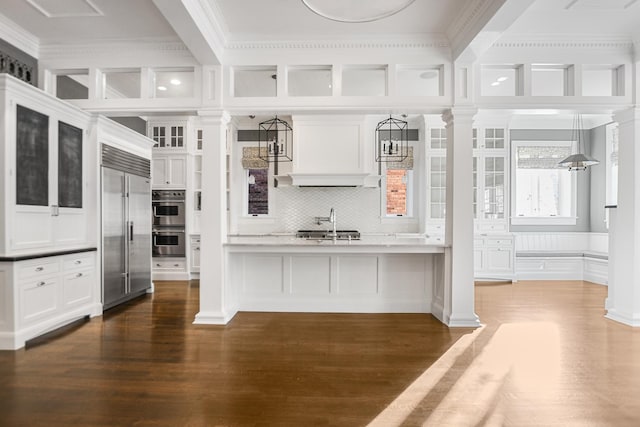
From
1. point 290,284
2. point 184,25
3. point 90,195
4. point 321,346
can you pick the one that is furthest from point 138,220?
point 321,346

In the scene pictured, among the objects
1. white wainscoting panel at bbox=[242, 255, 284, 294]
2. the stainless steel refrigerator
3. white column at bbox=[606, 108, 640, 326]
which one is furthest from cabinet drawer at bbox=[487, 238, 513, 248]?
the stainless steel refrigerator

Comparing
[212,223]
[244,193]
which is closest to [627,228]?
[212,223]

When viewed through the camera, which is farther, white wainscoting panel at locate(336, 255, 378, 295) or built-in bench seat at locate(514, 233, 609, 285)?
built-in bench seat at locate(514, 233, 609, 285)

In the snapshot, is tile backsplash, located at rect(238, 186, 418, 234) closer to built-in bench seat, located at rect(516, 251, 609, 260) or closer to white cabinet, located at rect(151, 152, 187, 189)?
white cabinet, located at rect(151, 152, 187, 189)

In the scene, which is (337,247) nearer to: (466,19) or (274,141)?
(466,19)

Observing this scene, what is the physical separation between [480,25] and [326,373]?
10.8 ft

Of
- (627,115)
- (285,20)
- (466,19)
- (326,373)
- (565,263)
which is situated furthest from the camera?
(565,263)

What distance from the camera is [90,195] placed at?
14.4ft

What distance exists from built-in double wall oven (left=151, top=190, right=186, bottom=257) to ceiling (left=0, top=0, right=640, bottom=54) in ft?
10.4

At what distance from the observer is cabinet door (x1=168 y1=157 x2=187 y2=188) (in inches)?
268

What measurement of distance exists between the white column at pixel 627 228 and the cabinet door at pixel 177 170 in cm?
665

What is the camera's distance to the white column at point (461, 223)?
157 inches

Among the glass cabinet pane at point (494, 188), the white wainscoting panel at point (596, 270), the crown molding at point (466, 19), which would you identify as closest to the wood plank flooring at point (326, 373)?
the white wainscoting panel at point (596, 270)

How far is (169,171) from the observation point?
22.3 feet
